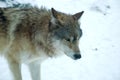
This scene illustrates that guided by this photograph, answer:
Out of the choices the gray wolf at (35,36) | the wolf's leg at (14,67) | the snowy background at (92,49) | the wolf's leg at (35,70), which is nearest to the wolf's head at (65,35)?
the gray wolf at (35,36)

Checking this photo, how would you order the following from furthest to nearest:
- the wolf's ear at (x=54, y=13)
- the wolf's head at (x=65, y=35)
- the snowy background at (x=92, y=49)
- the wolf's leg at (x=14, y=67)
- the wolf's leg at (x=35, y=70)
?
1. the snowy background at (x=92, y=49)
2. the wolf's leg at (x=35, y=70)
3. the wolf's leg at (x=14, y=67)
4. the wolf's head at (x=65, y=35)
5. the wolf's ear at (x=54, y=13)

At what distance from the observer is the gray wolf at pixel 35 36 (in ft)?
14.9

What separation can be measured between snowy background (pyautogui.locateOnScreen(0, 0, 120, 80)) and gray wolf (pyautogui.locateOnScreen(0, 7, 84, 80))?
1.01m

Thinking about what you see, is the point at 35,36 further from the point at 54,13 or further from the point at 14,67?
the point at 14,67

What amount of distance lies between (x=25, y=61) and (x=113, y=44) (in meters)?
3.77

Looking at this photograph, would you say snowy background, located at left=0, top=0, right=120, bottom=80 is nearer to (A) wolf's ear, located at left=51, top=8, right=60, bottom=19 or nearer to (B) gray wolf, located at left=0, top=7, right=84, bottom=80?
(B) gray wolf, located at left=0, top=7, right=84, bottom=80

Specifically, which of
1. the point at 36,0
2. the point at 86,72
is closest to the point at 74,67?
the point at 86,72

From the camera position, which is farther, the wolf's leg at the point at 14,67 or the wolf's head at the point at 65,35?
the wolf's leg at the point at 14,67

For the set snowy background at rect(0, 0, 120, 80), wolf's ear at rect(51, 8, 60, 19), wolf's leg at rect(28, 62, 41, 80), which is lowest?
snowy background at rect(0, 0, 120, 80)

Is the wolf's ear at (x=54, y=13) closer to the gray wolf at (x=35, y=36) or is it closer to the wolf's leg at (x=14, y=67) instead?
the gray wolf at (x=35, y=36)

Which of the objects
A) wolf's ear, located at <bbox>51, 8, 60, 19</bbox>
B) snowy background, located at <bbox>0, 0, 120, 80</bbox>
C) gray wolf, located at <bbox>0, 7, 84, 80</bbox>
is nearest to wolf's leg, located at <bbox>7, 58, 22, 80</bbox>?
gray wolf, located at <bbox>0, 7, 84, 80</bbox>

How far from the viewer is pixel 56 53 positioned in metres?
4.88

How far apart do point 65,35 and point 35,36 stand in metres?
0.58

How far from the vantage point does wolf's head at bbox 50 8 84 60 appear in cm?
452
